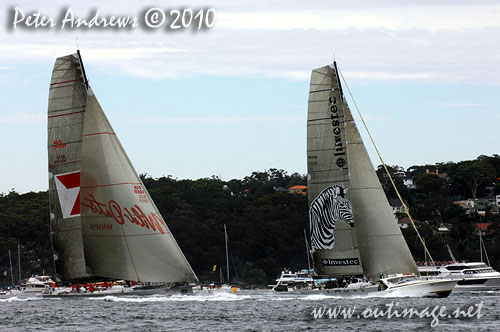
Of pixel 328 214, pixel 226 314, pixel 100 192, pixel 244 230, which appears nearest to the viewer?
pixel 226 314

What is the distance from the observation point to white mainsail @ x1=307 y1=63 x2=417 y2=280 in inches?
2339

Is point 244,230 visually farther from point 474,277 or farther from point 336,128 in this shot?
point 336,128

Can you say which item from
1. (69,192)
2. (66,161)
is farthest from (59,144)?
(69,192)

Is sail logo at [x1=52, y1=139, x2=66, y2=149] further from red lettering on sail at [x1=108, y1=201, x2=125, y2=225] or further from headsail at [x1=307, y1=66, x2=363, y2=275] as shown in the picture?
headsail at [x1=307, y1=66, x2=363, y2=275]

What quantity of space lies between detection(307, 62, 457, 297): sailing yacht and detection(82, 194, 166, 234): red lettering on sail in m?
10.0

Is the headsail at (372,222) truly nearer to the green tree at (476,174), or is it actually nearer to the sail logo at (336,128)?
the sail logo at (336,128)

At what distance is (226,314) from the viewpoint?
5516 centimetres

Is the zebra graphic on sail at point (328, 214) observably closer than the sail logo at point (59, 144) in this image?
No

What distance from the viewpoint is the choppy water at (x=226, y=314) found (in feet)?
150

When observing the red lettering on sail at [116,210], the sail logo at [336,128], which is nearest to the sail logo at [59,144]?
the red lettering on sail at [116,210]

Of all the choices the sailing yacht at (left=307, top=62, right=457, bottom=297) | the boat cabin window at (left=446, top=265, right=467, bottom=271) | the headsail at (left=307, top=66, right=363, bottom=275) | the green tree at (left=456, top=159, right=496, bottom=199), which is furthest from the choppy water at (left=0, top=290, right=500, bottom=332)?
the green tree at (left=456, top=159, right=496, bottom=199)

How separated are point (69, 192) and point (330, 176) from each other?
607 inches

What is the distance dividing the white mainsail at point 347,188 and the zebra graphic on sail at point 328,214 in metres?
0.06

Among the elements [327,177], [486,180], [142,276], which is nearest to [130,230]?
[142,276]
